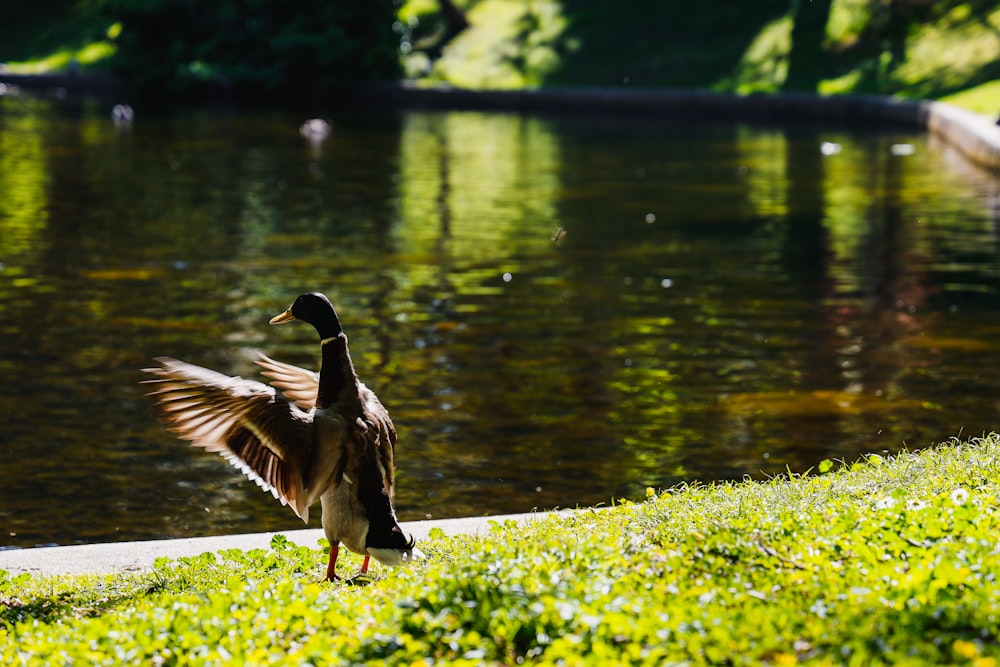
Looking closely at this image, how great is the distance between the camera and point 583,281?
61.9ft

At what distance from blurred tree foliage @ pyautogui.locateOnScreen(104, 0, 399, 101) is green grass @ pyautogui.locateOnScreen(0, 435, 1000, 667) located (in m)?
47.7

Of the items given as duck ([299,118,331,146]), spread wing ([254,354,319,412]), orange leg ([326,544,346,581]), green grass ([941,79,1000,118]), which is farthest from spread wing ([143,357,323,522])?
duck ([299,118,331,146])

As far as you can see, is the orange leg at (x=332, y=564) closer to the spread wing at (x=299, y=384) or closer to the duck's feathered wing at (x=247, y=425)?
the duck's feathered wing at (x=247, y=425)

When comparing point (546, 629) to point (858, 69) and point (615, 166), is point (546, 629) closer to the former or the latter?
point (615, 166)

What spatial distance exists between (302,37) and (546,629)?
165ft

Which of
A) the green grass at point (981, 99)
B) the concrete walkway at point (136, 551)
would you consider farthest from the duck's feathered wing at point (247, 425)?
the green grass at point (981, 99)

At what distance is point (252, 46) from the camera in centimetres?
5588

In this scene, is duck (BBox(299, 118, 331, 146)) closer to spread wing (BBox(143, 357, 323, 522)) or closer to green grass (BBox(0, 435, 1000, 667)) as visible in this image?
green grass (BBox(0, 435, 1000, 667))

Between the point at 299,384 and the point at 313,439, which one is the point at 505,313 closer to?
the point at 299,384

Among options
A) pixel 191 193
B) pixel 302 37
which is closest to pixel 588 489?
pixel 191 193

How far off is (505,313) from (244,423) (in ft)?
32.1

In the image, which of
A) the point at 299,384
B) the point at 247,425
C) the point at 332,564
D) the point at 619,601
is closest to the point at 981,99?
the point at 299,384

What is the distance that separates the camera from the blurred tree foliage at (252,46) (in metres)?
53.9

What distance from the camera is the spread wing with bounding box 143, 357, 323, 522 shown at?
6.94 meters
